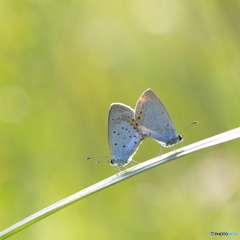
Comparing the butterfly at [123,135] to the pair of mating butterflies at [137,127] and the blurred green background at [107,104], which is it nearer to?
the pair of mating butterflies at [137,127]

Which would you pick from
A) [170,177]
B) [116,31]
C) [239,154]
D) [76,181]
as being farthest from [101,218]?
[116,31]

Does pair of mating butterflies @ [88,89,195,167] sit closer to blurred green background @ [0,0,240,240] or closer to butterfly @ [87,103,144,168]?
butterfly @ [87,103,144,168]

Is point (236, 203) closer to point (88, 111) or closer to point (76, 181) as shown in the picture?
point (76, 181)

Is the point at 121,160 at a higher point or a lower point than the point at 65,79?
lower

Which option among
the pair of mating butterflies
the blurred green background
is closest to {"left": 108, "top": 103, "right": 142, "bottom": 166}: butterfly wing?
the pair of mating butterflies

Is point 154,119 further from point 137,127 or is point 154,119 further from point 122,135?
point 122,135

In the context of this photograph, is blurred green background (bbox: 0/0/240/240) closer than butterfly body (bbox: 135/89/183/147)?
Yes
